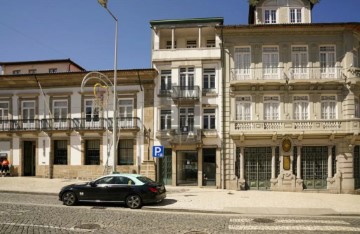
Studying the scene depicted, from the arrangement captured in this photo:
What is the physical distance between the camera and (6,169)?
27.0 metres

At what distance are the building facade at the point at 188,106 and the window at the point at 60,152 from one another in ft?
25.9

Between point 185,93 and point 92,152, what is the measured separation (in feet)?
29.6

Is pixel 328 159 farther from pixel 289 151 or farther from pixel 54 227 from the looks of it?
pixel 54 227

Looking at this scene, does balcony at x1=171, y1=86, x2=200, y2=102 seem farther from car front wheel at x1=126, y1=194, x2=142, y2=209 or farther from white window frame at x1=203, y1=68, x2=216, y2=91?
car front wheel at x1=126, y1=194, x2=142, y2=209

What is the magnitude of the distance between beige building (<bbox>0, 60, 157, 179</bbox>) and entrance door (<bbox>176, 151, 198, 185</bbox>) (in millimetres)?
2080

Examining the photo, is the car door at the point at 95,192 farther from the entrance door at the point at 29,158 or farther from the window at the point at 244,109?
the entrance door at the point at 29,158

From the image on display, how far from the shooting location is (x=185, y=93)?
24844mm

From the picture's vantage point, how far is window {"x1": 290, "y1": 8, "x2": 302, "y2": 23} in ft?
83.7

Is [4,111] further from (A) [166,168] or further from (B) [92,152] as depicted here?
(A) [166,168]

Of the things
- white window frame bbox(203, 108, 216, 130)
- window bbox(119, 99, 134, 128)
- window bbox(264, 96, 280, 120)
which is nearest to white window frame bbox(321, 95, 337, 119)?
window bbox(264, 96, 280, 120)

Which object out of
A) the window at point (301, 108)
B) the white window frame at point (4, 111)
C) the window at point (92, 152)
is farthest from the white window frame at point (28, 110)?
the window at point (301, 108)

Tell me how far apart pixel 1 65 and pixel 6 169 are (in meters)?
10.9

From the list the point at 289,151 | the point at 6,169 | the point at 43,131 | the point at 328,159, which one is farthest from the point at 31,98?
the point at 328,159

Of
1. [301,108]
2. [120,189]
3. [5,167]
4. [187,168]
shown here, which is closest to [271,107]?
[301,108]
